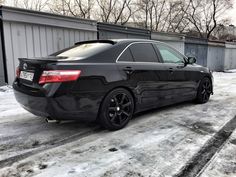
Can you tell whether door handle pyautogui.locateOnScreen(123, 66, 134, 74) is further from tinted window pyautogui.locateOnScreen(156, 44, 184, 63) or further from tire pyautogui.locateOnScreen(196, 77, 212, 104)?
tire pyautogui.locateOnScreen(196, 77, 212, 104)

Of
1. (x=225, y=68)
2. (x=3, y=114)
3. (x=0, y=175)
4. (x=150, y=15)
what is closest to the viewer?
(x=0, y=175)

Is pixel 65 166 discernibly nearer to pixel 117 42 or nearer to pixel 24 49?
pixel 117 42

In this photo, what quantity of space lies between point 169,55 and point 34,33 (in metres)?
4.93

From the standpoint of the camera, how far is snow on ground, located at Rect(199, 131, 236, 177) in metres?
2.63

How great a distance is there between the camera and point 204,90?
19.9 feet

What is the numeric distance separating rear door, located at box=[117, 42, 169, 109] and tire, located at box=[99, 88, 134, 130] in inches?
8.7

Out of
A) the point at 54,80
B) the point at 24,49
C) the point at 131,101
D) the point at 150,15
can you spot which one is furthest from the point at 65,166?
the point at 150,15

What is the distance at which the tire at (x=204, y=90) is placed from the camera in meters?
5.92

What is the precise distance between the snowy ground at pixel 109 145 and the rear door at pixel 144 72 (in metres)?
0.46

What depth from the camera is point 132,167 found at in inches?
109

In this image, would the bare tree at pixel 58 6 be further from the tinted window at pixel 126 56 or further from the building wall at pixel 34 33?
the tinted window at pixel 126 56

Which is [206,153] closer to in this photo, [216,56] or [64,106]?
[64,106]

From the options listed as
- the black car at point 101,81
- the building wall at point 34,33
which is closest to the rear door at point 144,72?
the black car at point 101,81

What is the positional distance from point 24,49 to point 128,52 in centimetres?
487
